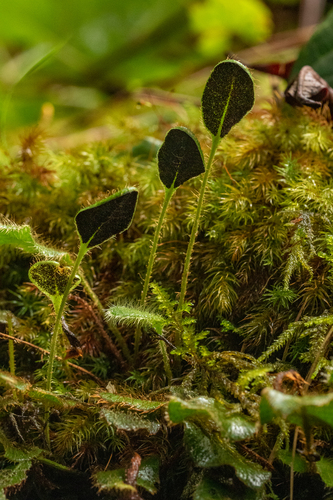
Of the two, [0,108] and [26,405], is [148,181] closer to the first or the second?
[26,405]

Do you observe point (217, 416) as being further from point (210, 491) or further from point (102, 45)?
point (102, 45)

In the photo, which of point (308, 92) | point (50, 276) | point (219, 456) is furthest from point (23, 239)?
point (308, 92)

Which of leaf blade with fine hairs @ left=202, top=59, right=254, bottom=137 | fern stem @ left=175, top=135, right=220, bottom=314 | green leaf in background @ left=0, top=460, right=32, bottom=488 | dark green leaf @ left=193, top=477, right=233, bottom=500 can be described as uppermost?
leaf blade with fine hairs @ left=202, top=59, right=254, bottom=137

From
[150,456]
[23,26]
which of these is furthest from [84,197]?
[23,26]

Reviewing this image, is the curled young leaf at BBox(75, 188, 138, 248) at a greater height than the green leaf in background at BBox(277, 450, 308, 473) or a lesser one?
greater

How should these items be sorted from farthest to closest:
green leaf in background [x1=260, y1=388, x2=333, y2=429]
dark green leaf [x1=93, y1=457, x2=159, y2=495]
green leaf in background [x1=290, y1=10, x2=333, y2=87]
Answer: green leaf in background [x1=290, y1=10, x2=333, y2=87], dark green leaf [x1=93, y1=457, x2=159, y2=495], green leaf in background [x1=260, y1=388, x2=333, y2=429]

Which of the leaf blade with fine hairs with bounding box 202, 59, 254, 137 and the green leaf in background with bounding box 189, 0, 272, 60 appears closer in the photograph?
the leaf blade with fine hairs with bounding box 202, 59, 254, 137

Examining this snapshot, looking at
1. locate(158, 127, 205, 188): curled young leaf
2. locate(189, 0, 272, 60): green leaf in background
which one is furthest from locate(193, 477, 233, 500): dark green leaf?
locate(189, 0, 272, 60): green leaf in background

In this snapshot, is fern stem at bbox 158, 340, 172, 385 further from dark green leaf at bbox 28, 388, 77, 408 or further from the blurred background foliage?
the blurred background foliage
